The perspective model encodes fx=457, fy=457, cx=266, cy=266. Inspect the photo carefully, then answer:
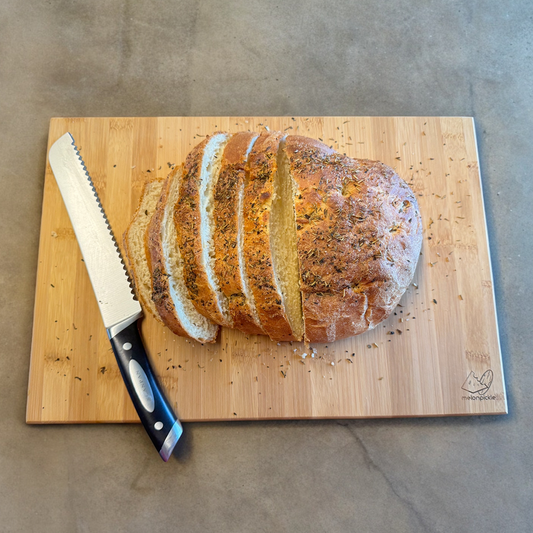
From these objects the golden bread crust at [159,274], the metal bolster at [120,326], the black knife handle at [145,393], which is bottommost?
the black knife handle at [145,393]

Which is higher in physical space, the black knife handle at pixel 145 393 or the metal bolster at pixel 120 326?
the metal bolster at pixel 120 326

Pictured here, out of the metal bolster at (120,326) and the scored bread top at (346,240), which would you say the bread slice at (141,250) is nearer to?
the metal bolster at (120,326)

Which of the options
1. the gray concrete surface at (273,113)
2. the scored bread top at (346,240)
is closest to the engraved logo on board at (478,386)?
the gray concrete surface at (273,113)

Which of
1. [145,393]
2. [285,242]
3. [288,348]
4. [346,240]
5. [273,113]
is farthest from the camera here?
[273,113]

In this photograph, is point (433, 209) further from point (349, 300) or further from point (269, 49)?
point (269, 49)

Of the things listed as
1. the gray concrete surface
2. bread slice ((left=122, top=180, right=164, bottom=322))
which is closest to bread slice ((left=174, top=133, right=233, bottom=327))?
bread slice ((left=122, top=180, right=164, bottom=322))

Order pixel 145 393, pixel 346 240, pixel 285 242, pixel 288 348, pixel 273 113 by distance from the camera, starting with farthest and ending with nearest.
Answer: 1. pixel 273 113
2. pixel 288 348
3. pixel 145 393
4. pixel 285 242
5. pixel 346 240

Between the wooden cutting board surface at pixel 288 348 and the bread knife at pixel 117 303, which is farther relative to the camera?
the wooden cutting board surface at pixel 288 348

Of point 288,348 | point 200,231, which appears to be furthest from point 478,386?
point 200,231

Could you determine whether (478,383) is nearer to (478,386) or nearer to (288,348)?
(478,386)
